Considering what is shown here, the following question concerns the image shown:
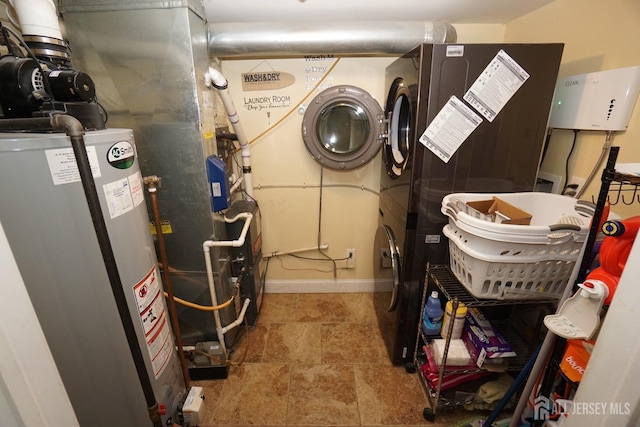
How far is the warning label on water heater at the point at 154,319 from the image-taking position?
40.0 inches

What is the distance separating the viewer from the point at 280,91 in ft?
6.71

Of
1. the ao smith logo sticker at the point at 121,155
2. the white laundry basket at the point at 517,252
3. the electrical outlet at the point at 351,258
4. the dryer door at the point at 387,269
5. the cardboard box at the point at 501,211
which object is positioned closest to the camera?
the ao smith logo sticker at the point at 121,155

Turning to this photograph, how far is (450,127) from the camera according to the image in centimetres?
127

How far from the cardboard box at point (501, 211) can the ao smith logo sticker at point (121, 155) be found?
1391 mm

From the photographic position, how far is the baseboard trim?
8.42 ft

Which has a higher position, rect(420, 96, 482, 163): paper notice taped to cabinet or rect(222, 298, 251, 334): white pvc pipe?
rect(420, 96, 482, 163): paper notice taped to cabinet

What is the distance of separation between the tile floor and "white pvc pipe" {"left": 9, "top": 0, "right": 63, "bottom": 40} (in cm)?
183

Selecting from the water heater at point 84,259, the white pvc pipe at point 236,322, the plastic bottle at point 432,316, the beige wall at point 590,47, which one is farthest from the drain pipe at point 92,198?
the beige wall at point 590,47

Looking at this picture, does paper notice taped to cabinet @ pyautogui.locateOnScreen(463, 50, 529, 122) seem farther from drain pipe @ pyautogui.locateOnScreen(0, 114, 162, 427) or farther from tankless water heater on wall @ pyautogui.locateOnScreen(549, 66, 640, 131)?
drain pipe @ pyautogui.locateOnScreen(0, 114, 162, 427)

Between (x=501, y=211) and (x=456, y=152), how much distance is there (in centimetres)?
34

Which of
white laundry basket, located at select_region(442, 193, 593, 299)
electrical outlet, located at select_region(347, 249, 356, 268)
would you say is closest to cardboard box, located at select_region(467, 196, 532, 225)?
white laundry basket, located at select_region(442, 193, 593, 299)

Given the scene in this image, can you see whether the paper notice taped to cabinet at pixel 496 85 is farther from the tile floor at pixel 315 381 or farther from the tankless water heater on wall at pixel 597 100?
the tile floor at pixel 315 381

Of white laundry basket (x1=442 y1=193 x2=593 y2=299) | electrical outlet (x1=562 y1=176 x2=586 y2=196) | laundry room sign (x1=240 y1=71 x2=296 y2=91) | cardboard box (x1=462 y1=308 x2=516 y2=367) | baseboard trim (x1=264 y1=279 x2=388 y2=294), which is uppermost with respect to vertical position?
laundry room sign (x1=240 y1=71 x2=296 y2=91)

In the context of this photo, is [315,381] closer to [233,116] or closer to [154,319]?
[154,319]
